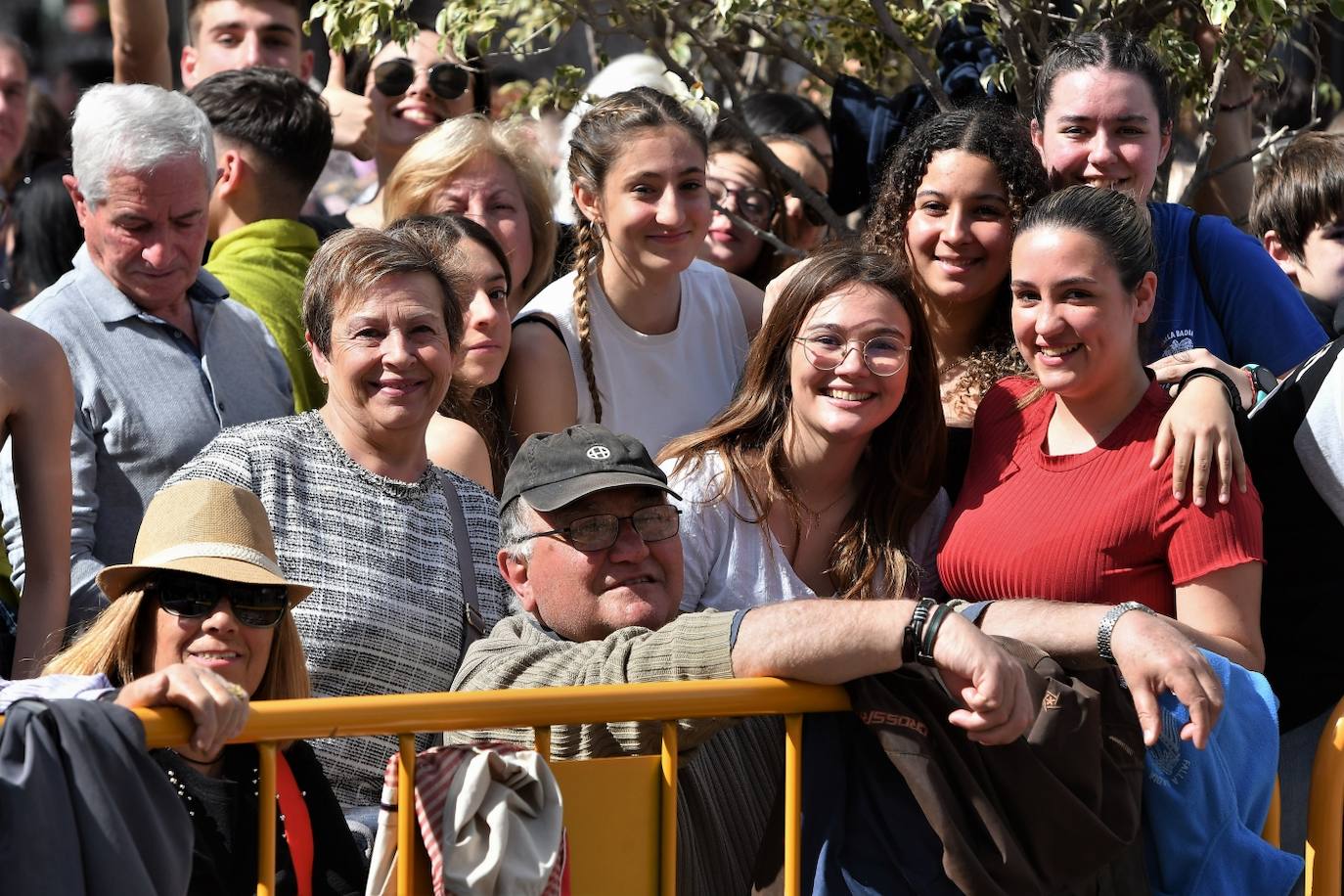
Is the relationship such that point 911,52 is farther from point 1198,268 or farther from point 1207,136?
point 1198,268

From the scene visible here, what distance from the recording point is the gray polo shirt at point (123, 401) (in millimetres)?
4008

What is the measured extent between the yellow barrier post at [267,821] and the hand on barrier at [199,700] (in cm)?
12

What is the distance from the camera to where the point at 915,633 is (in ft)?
10.0

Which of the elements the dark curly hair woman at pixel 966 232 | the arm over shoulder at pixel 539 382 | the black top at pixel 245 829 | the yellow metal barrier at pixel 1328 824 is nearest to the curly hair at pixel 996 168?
the dark curly hair woman at pixel 966 232

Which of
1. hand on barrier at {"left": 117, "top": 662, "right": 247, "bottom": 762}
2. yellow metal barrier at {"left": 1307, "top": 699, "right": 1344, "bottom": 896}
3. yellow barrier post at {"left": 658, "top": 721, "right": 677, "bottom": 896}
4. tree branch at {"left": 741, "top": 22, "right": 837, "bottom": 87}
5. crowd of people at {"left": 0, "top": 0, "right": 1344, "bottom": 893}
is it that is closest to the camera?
hand on barrier at {"left": 117, "top": 662, "right": 247, "bottom": 762}

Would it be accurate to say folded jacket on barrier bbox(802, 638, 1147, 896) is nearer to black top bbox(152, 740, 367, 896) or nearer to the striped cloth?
the striped cloth

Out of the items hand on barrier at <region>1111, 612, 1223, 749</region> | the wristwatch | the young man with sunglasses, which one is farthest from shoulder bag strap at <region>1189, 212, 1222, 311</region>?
the young man with sunglasses

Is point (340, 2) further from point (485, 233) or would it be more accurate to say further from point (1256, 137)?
point (1256, 137)

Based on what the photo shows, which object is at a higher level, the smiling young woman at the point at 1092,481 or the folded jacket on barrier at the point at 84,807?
the smiling young woman at the point at 1092,481

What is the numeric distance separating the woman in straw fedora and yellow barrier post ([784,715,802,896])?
765mm

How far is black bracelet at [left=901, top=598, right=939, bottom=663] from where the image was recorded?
305cm

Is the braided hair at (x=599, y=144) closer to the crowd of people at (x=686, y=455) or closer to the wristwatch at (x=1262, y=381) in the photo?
the crowd of people at (x=686, y=455)

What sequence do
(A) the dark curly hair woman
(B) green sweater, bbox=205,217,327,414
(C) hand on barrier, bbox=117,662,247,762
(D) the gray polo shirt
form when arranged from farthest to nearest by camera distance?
(B) green sweater, bbox=205,217,327,414 < (A) the dark curly hair woman < (D) the gray polo shirt < (C) hand on barrier, bbox=117,662,247,762

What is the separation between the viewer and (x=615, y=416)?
4633 mm
